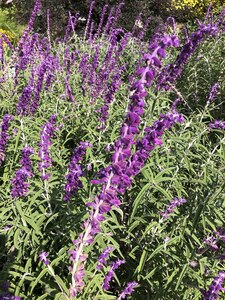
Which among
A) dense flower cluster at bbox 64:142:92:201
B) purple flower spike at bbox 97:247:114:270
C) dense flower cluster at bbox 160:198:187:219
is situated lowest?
purple flower spike at bbox 97:247:114:270

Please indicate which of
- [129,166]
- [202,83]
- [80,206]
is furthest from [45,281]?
[202,83]

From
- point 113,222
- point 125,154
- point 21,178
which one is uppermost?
point 125,154

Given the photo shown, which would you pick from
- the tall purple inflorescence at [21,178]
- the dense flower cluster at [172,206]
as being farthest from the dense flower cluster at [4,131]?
the dense flower cluster at [172,206]

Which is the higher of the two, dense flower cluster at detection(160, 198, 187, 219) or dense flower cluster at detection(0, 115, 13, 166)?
dense flower cluster at detection(0, 115, 13, 166)

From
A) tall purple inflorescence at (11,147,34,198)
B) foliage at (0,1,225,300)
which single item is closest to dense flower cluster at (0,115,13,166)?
foliage at (0,1,225,300)

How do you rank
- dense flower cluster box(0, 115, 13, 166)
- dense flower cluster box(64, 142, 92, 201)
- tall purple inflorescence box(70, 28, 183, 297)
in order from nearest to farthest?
tall purple inflorescence box(70, 28, 183, 297) → dense flower cluster box(64, 142, 92, 201) → dense flower cluster box(0, 115, 13, 166)

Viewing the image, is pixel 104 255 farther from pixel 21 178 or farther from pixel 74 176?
pixel 21 178

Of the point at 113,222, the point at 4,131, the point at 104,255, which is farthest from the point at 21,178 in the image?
the point at 113,222

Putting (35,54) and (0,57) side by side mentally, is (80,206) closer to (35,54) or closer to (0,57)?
(0,57)

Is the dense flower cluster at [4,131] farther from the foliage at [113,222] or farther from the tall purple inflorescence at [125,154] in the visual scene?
the tall purple inflorescence at [125,154]

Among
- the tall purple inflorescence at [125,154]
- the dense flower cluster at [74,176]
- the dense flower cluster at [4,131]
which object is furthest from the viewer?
the dense flower cluster at [4,131]

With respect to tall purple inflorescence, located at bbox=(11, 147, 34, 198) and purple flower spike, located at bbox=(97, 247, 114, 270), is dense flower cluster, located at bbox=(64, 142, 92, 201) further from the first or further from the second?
purple flower spike, located at bbox=(97, 247, 114, 270)

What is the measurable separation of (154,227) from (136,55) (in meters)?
4.16

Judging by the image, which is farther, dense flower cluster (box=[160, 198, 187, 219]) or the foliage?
dense flower cluster (box=[160, 198, 187, 219])
